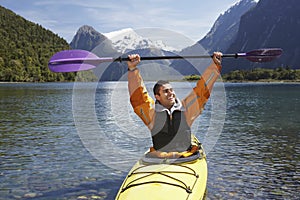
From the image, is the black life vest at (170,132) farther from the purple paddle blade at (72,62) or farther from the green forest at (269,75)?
the green forest at (269,75)

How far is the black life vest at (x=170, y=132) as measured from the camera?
8.81 metres

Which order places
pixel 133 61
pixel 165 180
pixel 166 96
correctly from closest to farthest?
1. pixel 165 180
2. pixel 133 61
3. pixel 166 96

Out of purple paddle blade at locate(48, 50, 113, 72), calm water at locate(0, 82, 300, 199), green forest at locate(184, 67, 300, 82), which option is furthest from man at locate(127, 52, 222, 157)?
green forest at locate(184, 67, 300, 82)

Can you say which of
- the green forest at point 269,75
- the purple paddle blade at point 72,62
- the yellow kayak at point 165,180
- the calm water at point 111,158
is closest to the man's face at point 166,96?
the yellow kayak at point 165,180

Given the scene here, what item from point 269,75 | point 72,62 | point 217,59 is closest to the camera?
point 217,59

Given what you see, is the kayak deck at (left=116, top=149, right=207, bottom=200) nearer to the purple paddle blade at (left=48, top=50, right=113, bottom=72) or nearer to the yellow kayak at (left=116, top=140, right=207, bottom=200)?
the yellow kayak at (left=116, top=140, right=207, bottom=200)

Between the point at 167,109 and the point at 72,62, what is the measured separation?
12.7ft

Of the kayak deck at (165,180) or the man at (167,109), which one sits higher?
the man at (167,109)

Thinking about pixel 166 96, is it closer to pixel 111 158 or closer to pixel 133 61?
pixel 133 61

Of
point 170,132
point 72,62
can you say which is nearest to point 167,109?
point 170,132

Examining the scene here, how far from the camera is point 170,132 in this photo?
29.1ft

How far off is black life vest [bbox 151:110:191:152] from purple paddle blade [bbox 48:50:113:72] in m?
3.16

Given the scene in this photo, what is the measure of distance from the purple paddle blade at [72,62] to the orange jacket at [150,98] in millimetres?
2433

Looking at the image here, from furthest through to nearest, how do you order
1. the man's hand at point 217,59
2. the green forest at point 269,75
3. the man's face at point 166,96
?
the green forest at point 269,75
the man's hand at point 217,59
the man's face at point 166,96
